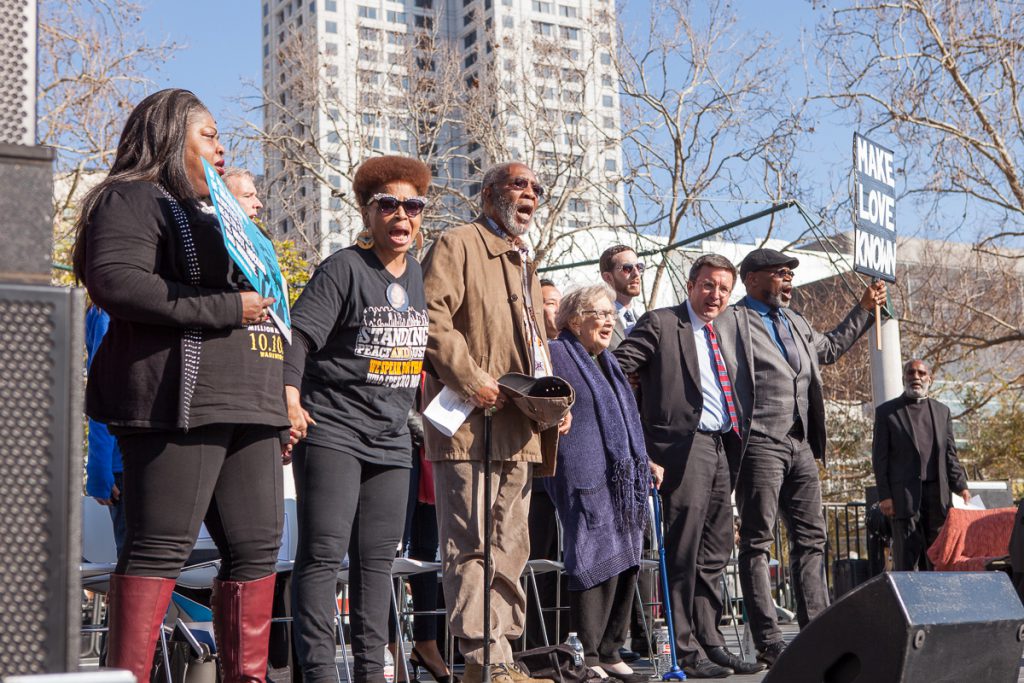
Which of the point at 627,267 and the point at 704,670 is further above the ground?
the point at 627,267

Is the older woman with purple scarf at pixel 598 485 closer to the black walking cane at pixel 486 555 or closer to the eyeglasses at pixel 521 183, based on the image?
the eyeglasses at pixel 521 183

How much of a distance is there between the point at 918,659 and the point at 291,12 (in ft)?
246

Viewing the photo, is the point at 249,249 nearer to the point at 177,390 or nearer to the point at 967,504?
the point at 177,390

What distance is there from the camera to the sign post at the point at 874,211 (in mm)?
8891

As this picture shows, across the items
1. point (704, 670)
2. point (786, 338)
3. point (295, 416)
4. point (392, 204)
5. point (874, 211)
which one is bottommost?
point (704, 670)

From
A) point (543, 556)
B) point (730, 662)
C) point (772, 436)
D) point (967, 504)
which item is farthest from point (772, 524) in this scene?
point (967, 504)

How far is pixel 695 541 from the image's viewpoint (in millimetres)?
6402

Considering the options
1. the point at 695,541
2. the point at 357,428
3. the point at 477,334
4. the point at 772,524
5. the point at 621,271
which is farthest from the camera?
the point at 621,271

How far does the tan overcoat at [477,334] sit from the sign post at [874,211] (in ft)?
14.0

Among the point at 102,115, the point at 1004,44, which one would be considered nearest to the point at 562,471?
the point at 102,115

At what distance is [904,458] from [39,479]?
10088 millimetres

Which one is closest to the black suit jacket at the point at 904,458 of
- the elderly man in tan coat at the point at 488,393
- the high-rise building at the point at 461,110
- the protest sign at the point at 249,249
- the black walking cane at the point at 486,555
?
the elderly man in tan coat at the point at 488,393

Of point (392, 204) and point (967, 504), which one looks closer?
point (392, 204)

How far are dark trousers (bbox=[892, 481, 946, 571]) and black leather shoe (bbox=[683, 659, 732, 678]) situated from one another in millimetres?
5106
